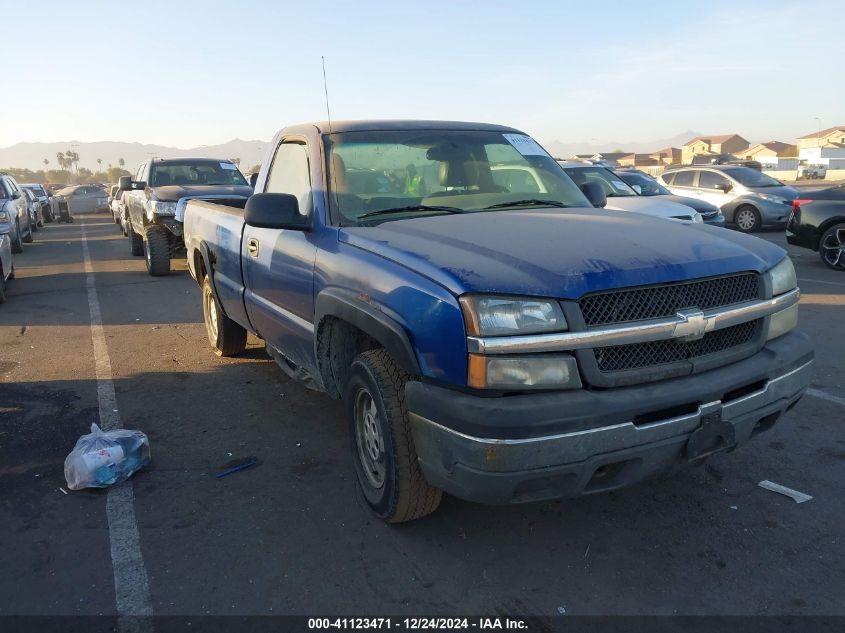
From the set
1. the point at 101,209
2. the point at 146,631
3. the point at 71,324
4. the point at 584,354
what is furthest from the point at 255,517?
the point at 101,209

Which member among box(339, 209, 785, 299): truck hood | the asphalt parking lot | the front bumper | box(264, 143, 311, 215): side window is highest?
box(264, 143, 311, 215): side window

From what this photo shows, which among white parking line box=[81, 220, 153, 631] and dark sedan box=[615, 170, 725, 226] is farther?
dark sedan box=[615, 170, 725, 226]

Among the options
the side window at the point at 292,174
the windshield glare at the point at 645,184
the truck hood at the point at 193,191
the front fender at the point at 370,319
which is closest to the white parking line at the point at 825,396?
the front fender at the point at 370,319

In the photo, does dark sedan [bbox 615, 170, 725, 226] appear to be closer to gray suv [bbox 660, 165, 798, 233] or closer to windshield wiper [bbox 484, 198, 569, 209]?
gray suv [bbox 660, 165, 798, 233]

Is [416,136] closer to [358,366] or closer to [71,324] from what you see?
[358,366]

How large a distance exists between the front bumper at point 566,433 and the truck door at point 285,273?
1.27 meters

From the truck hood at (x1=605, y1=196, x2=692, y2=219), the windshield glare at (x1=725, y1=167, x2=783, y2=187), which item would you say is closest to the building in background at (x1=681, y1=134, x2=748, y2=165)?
the windshield glare at (x1=725, y1=167, x2=783, y2=187)

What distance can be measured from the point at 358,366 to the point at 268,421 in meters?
1.81

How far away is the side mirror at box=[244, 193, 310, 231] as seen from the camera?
3.53 m

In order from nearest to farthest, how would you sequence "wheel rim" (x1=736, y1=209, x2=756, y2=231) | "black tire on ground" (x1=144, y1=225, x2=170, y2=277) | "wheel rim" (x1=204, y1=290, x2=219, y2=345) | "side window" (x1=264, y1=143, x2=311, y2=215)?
"side window" (x1=264, y1=143, x2=311, y2=215) → "wheel rim" (x1=204, y1=290, x2=219, y2=345) → "black tire on ground" (x1=144, y1=225, x2=170, y2=277) → "wheel rim" (x1=736, y1=209, x2=756, y2=231)

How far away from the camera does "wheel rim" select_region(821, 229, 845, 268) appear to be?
1037cm

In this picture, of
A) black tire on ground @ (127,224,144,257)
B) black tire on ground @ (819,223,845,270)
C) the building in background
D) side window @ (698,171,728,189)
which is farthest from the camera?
the building in background

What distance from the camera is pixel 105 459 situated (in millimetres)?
3771

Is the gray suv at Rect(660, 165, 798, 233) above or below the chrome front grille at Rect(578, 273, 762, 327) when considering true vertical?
below
